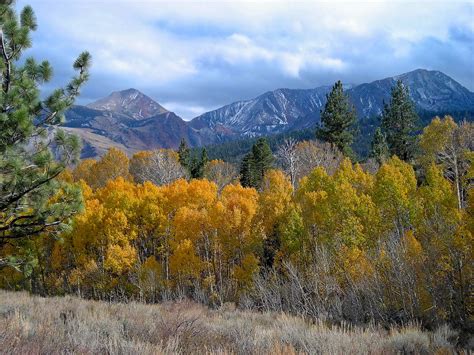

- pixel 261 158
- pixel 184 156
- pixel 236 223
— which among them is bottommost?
pixel 236 223

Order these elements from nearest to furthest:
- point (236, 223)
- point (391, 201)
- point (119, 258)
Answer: point (391, 201) → point (119, 258) → point (236, 223)

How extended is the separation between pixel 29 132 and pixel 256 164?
4880cm

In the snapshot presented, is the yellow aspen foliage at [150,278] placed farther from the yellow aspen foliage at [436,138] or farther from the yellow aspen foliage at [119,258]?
the yellow aspen foliage at [436,138]

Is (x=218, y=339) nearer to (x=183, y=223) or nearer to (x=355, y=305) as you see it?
(x=355, y=305)

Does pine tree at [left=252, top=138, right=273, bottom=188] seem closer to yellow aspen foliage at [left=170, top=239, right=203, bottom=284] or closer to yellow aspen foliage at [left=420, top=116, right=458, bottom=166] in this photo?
yellow aspen foliage at [left=420, top=116, right=458, bottom=166]

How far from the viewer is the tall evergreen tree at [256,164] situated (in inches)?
2201

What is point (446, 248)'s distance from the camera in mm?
17766

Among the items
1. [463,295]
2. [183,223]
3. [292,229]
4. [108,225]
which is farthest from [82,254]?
[463,295]

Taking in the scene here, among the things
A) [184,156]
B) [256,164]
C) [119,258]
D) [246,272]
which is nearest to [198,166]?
[184,156]

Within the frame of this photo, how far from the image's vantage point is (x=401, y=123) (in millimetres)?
55375

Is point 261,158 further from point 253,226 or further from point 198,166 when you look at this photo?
point 253,226

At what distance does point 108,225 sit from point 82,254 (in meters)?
3.77

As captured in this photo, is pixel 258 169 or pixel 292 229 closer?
pixel 292 229

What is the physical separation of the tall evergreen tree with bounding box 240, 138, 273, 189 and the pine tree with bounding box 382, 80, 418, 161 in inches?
653
